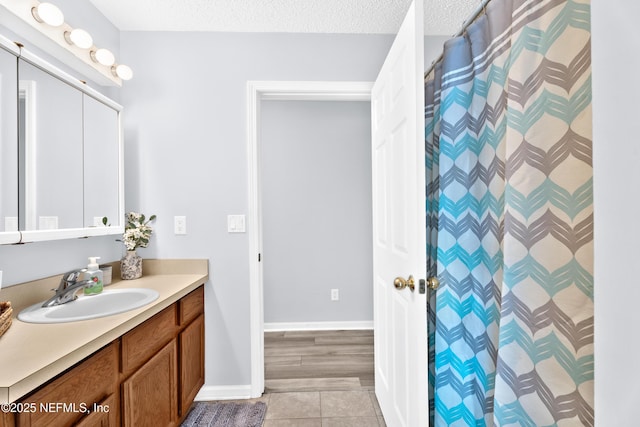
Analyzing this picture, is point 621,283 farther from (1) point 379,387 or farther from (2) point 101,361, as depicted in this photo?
(1) point 379,387

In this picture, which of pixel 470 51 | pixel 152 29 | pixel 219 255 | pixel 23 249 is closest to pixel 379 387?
pixel 219 255

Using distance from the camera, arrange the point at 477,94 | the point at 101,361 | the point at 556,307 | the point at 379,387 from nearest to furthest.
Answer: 1. the point at 556,307
2. the point at 101,361
3. the point at 477,94
4. the point at 379,387

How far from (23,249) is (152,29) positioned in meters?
1.54

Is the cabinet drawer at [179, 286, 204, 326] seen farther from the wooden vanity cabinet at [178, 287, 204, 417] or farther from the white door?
the white door

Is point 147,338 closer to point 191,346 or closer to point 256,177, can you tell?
point 191,346

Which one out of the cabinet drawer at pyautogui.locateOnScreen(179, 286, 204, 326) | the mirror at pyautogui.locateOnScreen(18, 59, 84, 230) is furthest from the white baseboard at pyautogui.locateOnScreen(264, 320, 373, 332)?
the mirror at pyautogui.locateOnScreen(18, 59, 84, 230)

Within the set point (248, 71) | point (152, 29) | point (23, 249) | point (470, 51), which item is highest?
point (152, 29)

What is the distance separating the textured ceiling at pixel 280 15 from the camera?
183cm

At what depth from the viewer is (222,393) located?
2049 mm

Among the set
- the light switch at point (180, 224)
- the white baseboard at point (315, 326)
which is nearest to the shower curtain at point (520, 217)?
the light switch at point (180, 224)

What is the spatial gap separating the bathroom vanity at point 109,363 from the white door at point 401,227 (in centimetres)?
109

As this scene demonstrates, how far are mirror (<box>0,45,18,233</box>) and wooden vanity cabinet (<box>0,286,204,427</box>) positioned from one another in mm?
674

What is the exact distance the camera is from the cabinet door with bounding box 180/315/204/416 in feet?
5.59

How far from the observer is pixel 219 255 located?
6.84 feet
